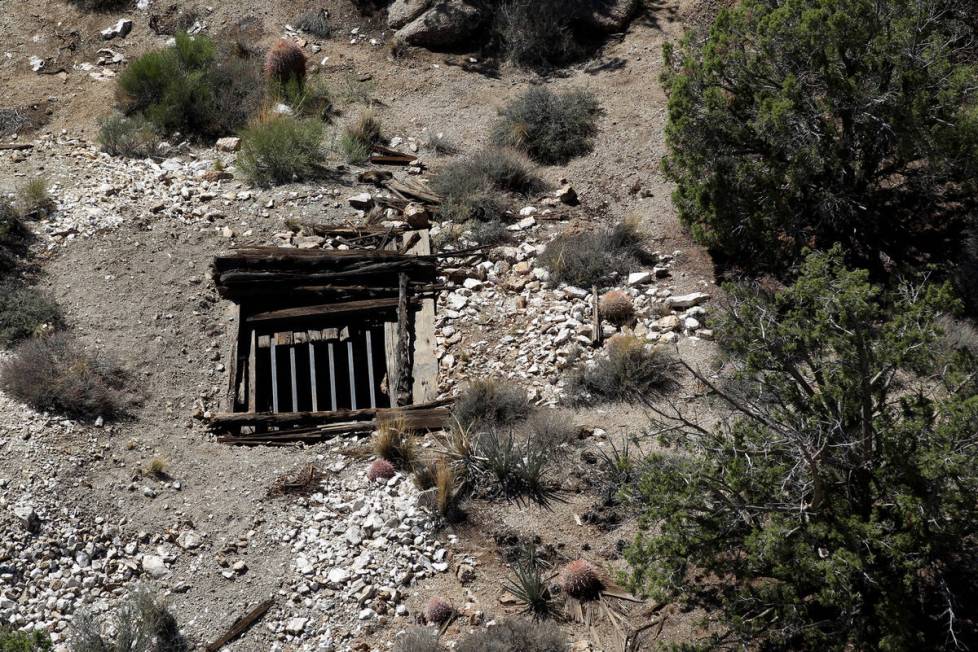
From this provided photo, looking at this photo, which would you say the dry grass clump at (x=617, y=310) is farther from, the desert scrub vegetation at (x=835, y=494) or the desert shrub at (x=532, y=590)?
the desert shrub at (x=532, y=590)

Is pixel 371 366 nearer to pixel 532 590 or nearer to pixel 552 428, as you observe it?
pixel 552 428

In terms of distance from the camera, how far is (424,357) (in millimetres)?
9922

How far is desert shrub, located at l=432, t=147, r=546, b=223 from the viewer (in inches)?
449

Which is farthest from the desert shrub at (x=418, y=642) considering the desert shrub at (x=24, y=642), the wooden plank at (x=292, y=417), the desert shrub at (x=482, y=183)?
the desert shrub at (x=482, y=183)

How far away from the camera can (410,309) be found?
34.4ft

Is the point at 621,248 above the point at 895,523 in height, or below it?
below

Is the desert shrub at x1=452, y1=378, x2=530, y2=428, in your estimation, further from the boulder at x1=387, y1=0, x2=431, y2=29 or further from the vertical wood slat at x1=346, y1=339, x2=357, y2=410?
the boulder at x1=387, y1=0, x2=431, y2=29

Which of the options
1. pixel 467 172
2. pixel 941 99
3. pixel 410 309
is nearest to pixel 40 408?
pixel 410 309

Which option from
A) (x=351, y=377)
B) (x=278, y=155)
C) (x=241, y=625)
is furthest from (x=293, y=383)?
(x=241, y=625)

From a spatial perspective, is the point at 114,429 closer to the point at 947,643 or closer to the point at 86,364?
the point at 86,364

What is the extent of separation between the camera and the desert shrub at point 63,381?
8.75 meters

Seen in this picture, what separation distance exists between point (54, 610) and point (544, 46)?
10.8 meters

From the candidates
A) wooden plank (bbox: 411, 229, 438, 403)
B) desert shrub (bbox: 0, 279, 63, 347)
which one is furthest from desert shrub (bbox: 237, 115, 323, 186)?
desert shrub (bbox: 0, 279, 63, 347)

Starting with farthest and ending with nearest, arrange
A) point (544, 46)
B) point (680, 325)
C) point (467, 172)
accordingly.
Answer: point (544, 46) → point (467, 172) → point (680, 325)
